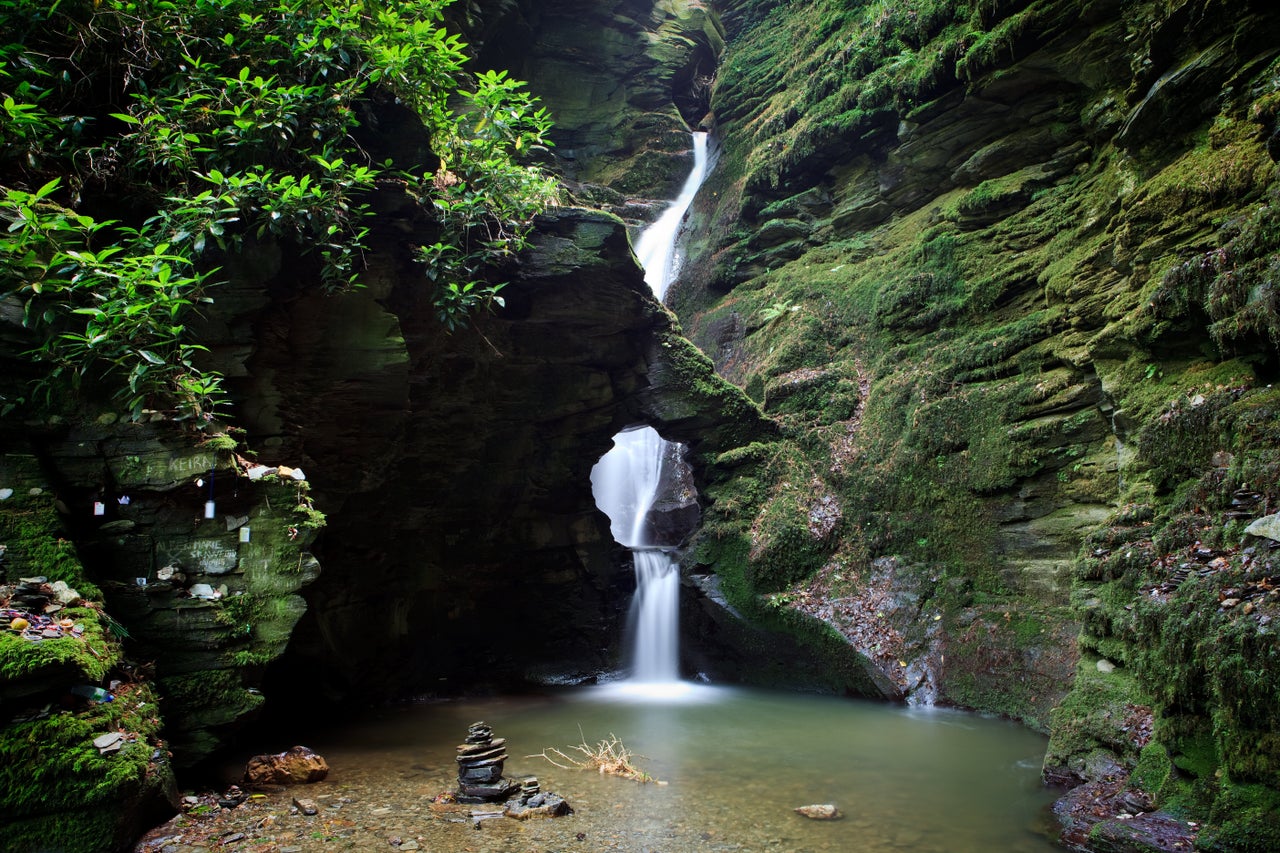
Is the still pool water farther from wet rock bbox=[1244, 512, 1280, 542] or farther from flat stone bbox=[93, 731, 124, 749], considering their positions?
wet rock bbox=[1244, 512, 1280, 542]

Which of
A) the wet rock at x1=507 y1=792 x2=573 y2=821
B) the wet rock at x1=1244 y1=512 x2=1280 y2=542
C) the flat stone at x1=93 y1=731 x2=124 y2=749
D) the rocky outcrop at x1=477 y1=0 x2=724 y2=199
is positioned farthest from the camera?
the rocky outcrop at x1=477 y1=0 x2=724 y2=199

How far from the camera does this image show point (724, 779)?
575cm

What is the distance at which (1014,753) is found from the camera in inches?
257

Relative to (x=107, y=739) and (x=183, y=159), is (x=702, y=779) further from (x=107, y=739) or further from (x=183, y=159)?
(x=183, y=159)

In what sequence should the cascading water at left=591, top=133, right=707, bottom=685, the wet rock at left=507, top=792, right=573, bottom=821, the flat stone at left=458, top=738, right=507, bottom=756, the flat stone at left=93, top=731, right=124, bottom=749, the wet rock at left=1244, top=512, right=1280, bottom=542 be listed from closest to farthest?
the flat stone at left=93, top=731, right=124, bottom=749 < the wet rock at left=1244, top=512, right=1280, bottom=542 < the wet rock at left=507, top=792, right=573, bottom=821 < the flat stone at left=458, top=738, right=507, bottom=756 < the cascading water at left=591, top=133, right=707, bottom=685

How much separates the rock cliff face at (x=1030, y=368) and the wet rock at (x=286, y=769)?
17.9 feet

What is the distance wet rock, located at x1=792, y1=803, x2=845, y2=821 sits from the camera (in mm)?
4859

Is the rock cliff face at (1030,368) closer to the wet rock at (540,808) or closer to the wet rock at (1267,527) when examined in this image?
the wet rock at (1267,527)

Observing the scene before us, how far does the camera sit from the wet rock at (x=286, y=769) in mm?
5039

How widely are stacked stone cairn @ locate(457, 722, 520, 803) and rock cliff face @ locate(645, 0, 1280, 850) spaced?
3.91 meters

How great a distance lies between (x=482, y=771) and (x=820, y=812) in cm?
247

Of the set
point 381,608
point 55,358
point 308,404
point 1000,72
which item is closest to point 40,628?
point 55,358

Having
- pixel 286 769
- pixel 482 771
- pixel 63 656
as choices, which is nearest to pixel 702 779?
pixel 482 771

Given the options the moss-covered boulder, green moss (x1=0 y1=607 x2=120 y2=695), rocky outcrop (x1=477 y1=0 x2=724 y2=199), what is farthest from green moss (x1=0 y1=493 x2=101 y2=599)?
rocky outcrop (x1=477 y1=0 x2=724 y2=199)
